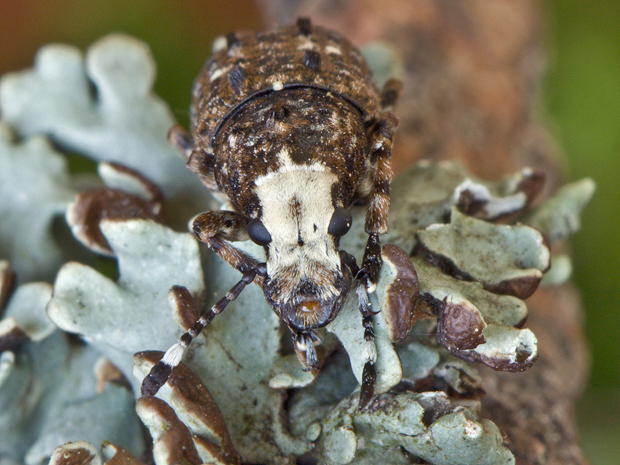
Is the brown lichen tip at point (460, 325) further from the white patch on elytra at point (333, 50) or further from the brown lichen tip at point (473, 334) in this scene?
the white patch on elytra at point (333, 50)

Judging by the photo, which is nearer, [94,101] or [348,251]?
[348,251]

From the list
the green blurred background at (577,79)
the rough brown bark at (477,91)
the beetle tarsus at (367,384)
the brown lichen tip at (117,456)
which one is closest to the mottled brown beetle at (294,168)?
the beetle tarsus at (367,384)

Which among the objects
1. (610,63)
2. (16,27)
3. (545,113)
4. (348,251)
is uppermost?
(610,63)

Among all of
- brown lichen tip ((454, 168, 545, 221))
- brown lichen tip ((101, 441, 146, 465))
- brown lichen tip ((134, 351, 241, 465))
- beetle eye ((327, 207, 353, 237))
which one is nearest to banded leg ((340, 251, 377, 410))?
beetle eye ((327, 207, 353, 237))

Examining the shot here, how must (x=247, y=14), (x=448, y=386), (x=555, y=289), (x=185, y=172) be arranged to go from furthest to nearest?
(x=247, y=14)
(x=555, y=289)
(x=185, y=172)
(x=448, y=386)

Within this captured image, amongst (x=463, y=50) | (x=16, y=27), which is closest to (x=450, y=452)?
(x=463, y=50)

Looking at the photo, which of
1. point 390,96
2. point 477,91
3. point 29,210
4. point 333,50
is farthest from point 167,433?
point 477,91

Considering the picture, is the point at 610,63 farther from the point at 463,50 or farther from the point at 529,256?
the point at 529,256
